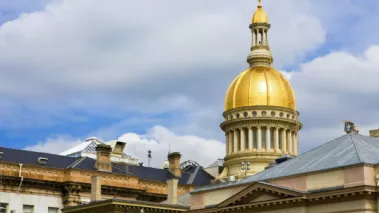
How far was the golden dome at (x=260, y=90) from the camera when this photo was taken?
10581 cm

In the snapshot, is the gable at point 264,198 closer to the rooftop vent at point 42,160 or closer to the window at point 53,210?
the window at point 53,210

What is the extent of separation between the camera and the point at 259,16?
116 metres

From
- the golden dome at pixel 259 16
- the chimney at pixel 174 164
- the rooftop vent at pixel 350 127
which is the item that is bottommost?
the rooftop vent at pixel 350 127

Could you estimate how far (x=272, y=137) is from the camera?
10438 centimetres

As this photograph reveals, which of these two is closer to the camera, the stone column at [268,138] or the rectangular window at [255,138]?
the stone column at [268,138]

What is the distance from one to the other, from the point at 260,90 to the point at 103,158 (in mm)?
25214

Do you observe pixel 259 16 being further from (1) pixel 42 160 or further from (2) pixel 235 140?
(1) pixel 42 160

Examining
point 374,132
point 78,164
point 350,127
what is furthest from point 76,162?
point 350,127

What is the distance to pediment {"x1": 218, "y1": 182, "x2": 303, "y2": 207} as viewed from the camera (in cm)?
5444

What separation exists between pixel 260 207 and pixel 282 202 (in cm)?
214

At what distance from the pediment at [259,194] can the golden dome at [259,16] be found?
195ft

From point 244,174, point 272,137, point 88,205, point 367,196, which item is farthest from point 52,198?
point 367,196

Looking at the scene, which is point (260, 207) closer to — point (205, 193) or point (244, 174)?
point (205, 193)

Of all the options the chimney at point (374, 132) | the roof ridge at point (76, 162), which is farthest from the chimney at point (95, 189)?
the chimney at point (374, 132)
